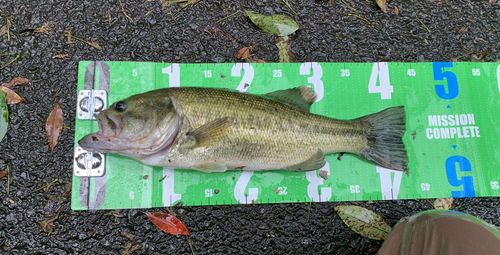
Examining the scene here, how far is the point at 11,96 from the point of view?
2988 mm

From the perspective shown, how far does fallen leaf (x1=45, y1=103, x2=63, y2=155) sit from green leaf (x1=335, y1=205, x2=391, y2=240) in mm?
3142

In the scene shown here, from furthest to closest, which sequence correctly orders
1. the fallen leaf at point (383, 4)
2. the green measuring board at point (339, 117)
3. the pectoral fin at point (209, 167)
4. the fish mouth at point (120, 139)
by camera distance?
the fallen leaf at point (383, 4) < the green measuring board at point (339, 117) < the pectoral fin at point (209, 167) < the fish mouth at point (120, 139)

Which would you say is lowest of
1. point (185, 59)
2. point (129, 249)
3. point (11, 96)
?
point (129, 249)

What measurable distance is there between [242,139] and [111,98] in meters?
1.60

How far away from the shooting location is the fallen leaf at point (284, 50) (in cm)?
321

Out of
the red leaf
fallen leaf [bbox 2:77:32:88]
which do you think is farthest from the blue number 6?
fallen leaf [bbox 2:77:32:88]

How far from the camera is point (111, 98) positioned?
117 inches

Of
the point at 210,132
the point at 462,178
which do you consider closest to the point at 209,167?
the point at 210,132

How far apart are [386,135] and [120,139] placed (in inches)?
102

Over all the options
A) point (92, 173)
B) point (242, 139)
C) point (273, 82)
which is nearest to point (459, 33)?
point (273, 82)

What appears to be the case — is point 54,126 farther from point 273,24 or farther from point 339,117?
point 339,117

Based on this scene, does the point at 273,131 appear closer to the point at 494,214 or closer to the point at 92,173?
the point at 92,173

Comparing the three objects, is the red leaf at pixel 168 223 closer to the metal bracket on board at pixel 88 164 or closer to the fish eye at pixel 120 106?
the metal bracket on board at pixel 88 164

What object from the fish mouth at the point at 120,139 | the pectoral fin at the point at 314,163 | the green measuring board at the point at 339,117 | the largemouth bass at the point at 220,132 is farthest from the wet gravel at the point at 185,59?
the fish mouth at the point at 120,139
